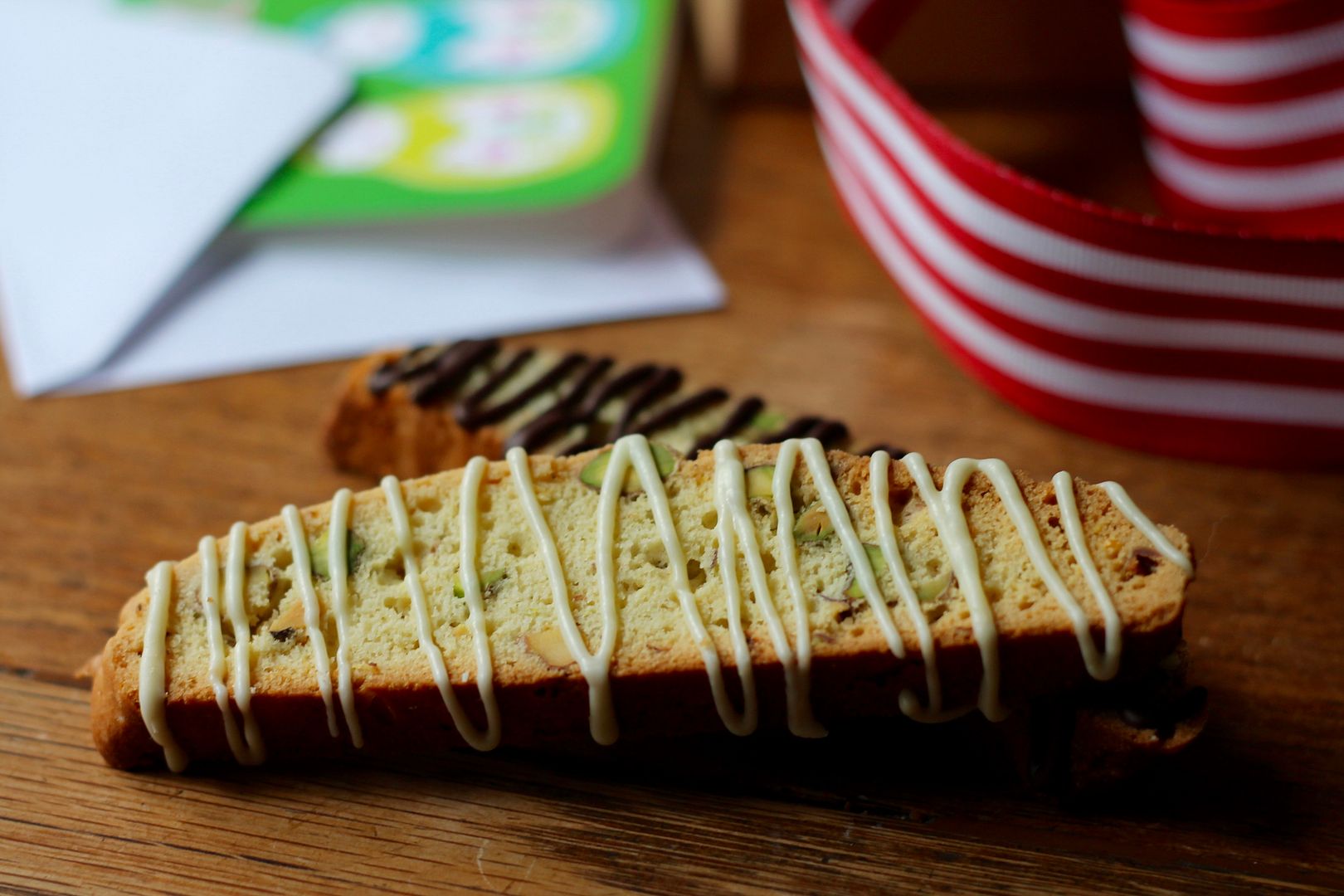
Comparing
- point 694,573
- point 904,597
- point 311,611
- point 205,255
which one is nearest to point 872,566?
point 904,597

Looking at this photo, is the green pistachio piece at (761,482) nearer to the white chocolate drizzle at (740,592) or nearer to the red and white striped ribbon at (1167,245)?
the white chocolate drizzle at (740,592)

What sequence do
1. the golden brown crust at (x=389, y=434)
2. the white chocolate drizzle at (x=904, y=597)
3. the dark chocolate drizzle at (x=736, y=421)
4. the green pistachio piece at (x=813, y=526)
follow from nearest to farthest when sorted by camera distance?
the white chocolate drizzle at (x=904, y=597), the green pistachio piece at (x=813, y=526), the dark chocolate drizzle at (x=736, y=421), the golden brown crust at (x=389, y=434)

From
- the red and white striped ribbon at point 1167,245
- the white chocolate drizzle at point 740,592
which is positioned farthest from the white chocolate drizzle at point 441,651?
the red and white striped ribbon at point 1167,245

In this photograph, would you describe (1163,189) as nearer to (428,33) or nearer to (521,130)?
(521,130)

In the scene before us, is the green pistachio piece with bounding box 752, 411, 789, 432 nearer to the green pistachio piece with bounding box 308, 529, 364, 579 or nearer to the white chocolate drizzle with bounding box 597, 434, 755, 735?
the white chocolate drizzle with bounding box 597, 434, 755, 735

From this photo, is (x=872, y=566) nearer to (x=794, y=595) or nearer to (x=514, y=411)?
(x=794, y=595)

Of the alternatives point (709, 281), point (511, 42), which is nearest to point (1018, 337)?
point (709, 281)
